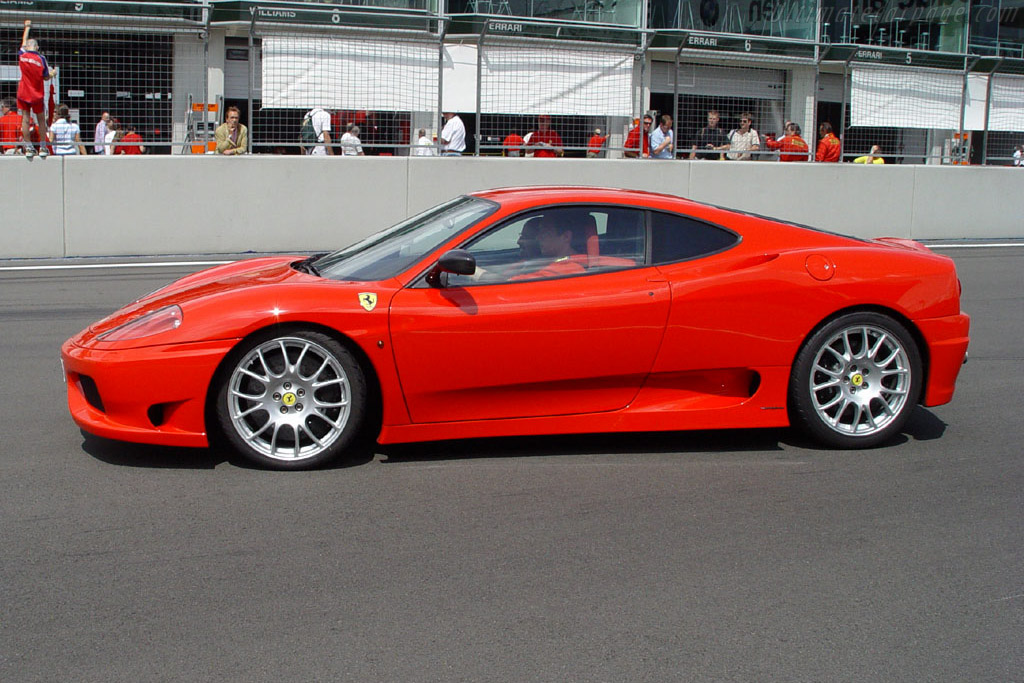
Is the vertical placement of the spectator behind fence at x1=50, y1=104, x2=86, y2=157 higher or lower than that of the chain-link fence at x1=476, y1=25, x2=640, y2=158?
lower

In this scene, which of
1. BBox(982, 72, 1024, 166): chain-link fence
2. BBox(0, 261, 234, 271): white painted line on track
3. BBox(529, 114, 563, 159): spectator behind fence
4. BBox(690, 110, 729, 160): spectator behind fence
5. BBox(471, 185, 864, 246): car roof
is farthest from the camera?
BBox(982, 72, 1024, 166): chain-link fence

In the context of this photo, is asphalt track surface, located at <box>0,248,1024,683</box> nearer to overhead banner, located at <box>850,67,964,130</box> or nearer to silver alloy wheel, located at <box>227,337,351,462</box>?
Result: silver alloy wheel, located at <box>227,337,351,462</box>

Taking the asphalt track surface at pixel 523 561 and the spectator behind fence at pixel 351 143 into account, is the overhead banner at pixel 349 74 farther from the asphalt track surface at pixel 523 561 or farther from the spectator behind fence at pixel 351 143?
the asphalt track surface at pixel 523 561

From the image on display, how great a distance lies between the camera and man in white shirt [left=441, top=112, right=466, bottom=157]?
581 inches

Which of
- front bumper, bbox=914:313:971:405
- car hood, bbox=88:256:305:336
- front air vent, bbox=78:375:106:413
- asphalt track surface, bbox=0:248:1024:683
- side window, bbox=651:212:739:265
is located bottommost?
asphalt track surface, bbox=0:248:1024:683

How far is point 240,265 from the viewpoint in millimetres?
6195

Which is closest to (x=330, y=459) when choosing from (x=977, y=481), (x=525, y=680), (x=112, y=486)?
(x=112, y=486)

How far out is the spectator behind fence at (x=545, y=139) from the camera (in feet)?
50.2

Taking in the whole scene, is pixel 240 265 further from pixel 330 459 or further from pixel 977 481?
pixel 977 481

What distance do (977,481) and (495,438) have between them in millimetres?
2249

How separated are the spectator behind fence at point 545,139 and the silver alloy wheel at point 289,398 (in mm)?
10709

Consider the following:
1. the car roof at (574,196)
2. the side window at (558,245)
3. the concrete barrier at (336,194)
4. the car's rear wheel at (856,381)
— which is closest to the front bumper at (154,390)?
the side window at (558,245)

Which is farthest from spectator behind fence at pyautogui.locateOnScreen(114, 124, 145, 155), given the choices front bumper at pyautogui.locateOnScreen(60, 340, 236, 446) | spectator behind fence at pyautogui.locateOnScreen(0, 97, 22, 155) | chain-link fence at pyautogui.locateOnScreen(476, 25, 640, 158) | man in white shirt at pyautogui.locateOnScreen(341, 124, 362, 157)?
front bumper at pyautogui.locateOnScreen(60, 340, 236, 446)

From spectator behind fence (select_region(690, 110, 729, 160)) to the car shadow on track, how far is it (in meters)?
10.5
